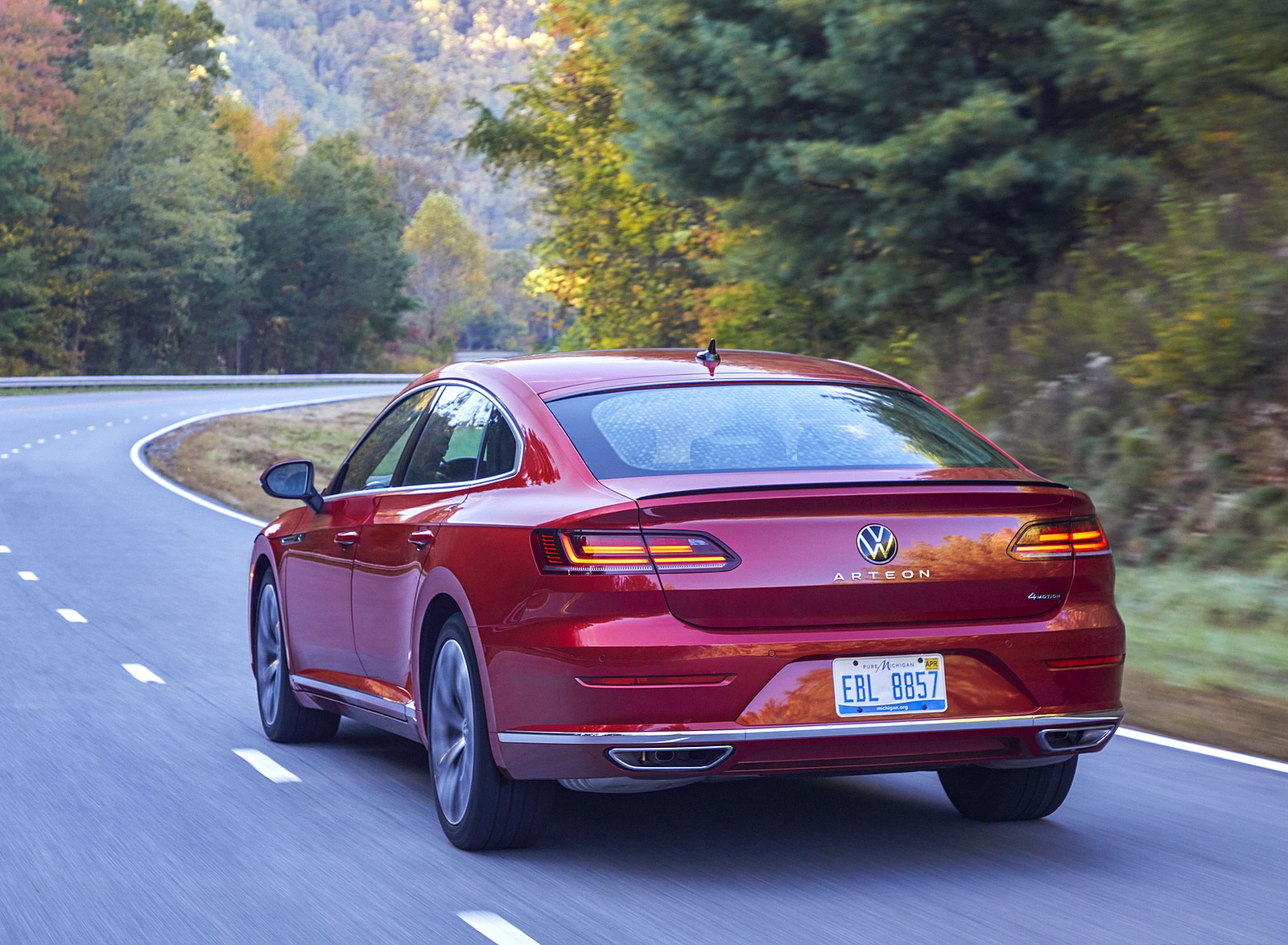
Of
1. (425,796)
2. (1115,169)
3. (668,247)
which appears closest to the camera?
(425,796)

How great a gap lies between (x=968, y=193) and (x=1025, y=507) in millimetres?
12080

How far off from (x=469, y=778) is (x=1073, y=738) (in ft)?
6.30

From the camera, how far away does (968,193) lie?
1736 centimetres

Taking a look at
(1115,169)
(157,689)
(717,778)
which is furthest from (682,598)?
(1115,169)

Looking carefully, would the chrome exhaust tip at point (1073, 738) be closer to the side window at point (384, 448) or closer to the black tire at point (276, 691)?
the side window at point (384, 448)

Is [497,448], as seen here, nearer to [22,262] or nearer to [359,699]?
[359,699]

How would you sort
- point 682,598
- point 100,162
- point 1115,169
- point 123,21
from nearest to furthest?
point 682,598 < point 1115,169 < point 100,162 < point 123,21

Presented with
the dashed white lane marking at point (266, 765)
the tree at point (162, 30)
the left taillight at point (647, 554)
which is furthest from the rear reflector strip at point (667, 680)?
the tree at point (162, 30)

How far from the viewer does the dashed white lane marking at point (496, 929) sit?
195 inches

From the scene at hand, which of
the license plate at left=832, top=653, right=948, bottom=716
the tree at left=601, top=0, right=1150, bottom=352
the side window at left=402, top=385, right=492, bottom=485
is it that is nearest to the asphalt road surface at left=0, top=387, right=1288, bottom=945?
the license plate at left=832, top=653, right=948, bottom=716

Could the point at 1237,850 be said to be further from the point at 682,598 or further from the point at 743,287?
the point at 743,287

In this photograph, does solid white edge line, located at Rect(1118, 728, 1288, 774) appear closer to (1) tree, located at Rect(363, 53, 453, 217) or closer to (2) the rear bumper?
(2) the rear bumper

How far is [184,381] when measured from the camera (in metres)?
70.5

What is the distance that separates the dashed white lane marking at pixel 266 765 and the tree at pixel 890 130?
407 inches
